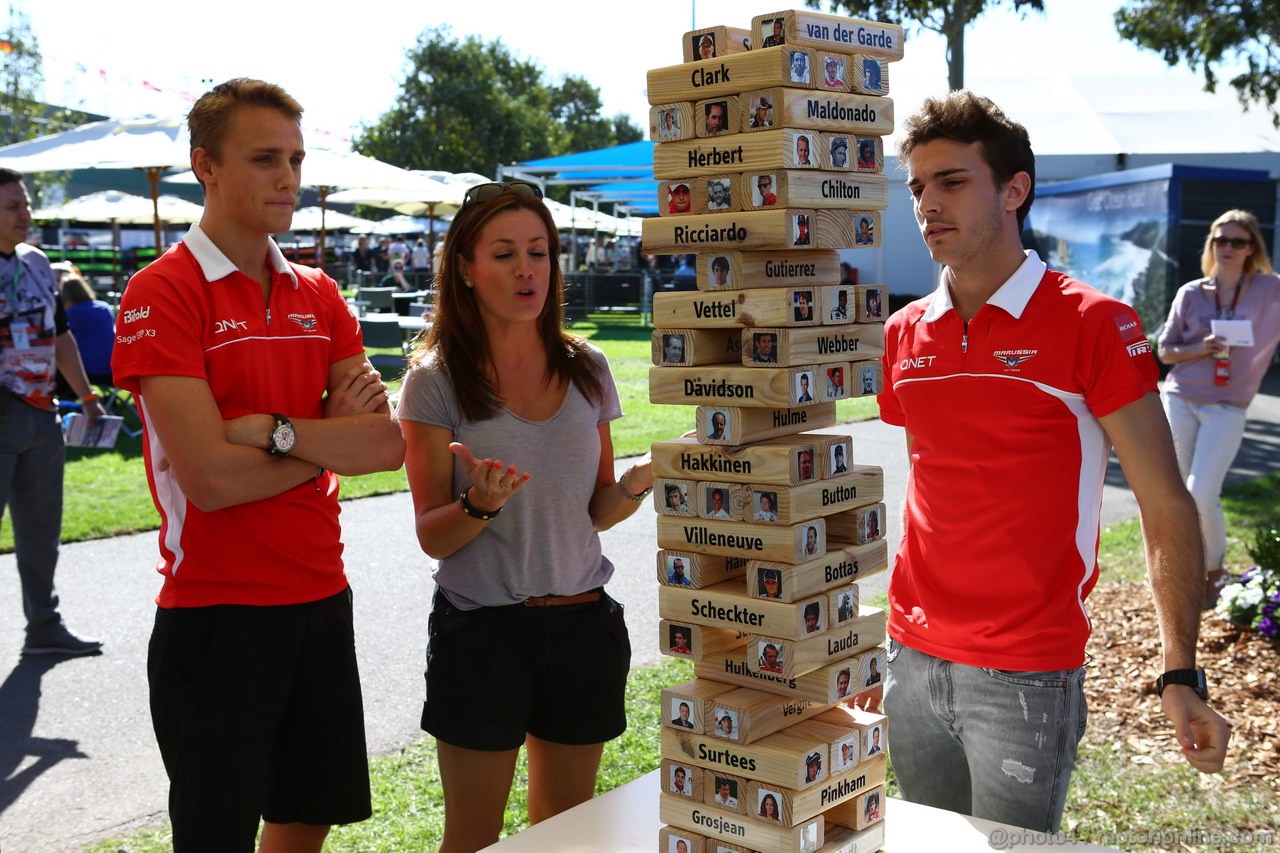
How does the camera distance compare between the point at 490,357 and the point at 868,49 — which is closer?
the point at 868,49

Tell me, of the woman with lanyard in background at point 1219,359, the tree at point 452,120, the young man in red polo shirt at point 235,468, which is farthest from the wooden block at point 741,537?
the tree at point 452,120

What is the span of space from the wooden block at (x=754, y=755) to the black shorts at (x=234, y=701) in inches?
39.0

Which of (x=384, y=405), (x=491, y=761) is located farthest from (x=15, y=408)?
(x=491, y=761)

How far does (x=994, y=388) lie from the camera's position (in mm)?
2420

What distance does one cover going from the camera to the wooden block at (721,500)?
2135 mm

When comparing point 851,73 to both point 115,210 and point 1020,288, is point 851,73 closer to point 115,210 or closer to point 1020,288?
point 1020,288

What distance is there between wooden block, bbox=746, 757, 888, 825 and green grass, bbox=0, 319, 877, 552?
5.52 m

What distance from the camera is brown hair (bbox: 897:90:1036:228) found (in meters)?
2.38

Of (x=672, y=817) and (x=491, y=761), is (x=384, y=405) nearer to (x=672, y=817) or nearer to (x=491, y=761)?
(x=491, y=761)

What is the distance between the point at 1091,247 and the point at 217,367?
18306mm

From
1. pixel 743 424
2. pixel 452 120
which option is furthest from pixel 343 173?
pixel 452 120

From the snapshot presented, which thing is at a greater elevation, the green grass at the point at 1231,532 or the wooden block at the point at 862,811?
the wooden block at the point at 862,811

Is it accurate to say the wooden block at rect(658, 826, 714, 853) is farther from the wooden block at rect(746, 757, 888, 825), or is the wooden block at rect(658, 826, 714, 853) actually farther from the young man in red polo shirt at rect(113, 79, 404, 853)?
the young man in red polo shirt at rect(113, 79, 404, 853)

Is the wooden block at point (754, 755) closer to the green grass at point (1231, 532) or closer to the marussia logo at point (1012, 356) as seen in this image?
the marussia logo at point (1012, 356)
